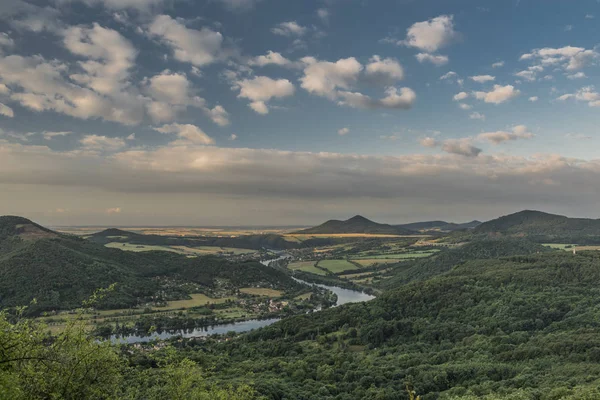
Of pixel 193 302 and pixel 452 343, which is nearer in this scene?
pixel 452 343

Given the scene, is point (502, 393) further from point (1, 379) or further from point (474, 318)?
point (474, 318)

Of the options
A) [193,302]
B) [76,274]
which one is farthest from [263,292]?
[76,274]

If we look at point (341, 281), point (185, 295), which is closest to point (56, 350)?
point (185, 295)

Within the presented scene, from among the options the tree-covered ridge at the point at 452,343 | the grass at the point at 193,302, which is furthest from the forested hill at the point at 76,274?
the tree-covered ridge at the point at 452,343

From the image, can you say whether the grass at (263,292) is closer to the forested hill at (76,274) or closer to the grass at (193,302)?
the forested hill at (76,274)

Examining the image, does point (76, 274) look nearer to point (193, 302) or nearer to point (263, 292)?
point (193, 302)

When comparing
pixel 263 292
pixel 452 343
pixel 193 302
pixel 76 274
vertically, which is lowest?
pixel 263 292

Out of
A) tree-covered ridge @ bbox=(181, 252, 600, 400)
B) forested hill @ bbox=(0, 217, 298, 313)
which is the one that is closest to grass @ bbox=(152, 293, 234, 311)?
forested hill @ bbox=(0, 217, 298, 313)
